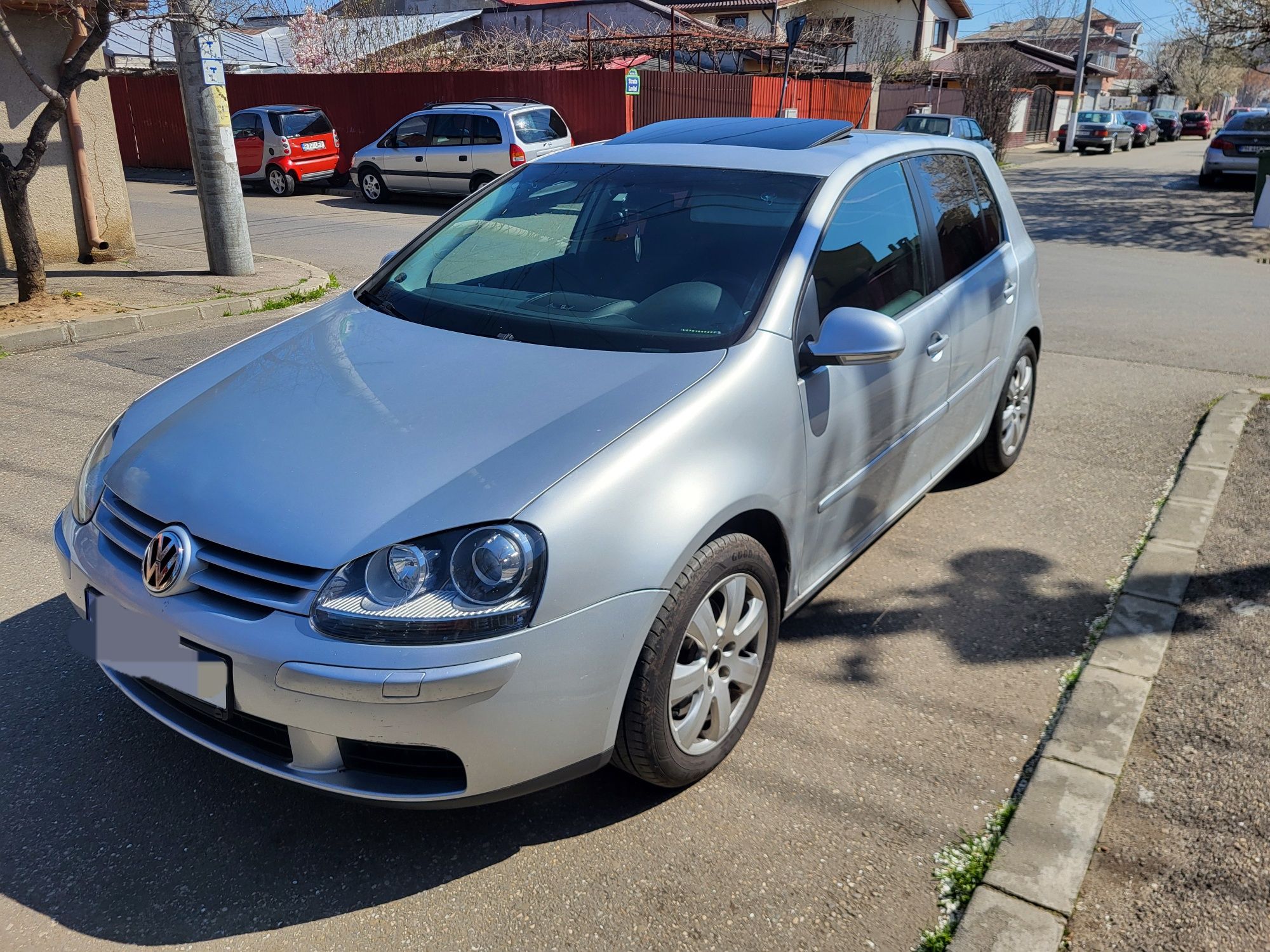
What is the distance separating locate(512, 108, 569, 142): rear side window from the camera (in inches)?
643

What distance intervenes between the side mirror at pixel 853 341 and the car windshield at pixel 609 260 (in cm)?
22

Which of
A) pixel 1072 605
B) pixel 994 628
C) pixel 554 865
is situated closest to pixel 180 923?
pixel 554 865

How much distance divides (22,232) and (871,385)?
7.63m

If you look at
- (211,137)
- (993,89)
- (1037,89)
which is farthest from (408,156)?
(1037,89)

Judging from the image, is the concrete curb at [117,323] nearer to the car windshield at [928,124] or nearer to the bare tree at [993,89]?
the car windshield at [928,124]

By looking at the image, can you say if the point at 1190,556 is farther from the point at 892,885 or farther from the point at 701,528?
the point at 701,528

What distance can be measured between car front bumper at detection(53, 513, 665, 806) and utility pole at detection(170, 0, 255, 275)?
8.16 metres

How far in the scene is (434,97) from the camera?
21.3 metres

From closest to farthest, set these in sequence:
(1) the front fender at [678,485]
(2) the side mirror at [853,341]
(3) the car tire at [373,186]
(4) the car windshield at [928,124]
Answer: (1) the front fender at [678,485], (2) the side mirror at [853,341], (3) the car tire at [373,186], (4) the car windshield at [928,124]

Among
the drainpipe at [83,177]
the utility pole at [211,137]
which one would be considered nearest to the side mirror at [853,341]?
the utility pole at [211,137]

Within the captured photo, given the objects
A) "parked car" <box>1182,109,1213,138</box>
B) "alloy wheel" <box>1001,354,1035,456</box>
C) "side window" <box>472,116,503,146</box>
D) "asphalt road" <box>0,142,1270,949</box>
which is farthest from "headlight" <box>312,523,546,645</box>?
"parked car" <box>1182,109,1213,138</box>

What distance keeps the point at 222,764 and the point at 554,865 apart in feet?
3.43

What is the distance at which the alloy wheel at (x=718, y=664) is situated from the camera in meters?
2.64

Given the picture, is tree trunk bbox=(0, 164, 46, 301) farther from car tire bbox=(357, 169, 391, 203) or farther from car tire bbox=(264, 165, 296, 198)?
car tire bbox=(264, 165, 296, 198)
